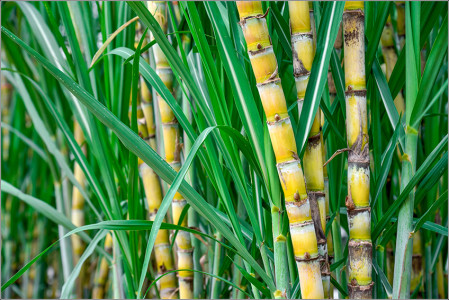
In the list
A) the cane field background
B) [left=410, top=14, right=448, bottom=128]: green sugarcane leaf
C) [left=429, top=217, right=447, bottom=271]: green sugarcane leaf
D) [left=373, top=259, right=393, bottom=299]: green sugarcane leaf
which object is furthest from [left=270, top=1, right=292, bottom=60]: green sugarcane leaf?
[left=429, top=217, right=447, bottom=271]: green sugarcane leaf

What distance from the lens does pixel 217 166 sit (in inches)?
16.1

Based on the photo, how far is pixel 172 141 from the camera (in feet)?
1.72

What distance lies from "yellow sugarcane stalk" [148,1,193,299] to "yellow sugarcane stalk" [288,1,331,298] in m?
0.17

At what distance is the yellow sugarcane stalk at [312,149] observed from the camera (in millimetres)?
379

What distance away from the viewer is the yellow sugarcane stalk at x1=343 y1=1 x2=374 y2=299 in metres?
0.39

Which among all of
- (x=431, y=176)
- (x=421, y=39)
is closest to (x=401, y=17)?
(x=421, y=39)

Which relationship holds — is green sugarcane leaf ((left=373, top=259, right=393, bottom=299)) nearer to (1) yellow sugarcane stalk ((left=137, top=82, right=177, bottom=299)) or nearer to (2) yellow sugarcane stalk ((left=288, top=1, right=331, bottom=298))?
(2) yellow sugarcane stalk ((left=288, top=1, right=331, bottom=298))

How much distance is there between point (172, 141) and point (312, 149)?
0.19 meters

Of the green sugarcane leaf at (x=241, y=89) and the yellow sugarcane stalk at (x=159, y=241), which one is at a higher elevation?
the green sugarcane leaf at (x=241, y=89)

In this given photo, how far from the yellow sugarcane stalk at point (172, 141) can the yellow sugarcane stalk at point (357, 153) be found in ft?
0.66

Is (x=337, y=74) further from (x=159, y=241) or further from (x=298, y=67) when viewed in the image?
(x=159, y=241)

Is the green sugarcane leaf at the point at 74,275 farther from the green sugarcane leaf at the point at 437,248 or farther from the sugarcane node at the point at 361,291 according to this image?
the green sugarcane leaf at the point at 437,248

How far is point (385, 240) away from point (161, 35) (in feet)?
0.95

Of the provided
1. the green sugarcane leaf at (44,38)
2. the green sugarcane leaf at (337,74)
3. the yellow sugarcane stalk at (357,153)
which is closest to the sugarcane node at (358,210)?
the yellow sugarcane stalk at (357,153)
